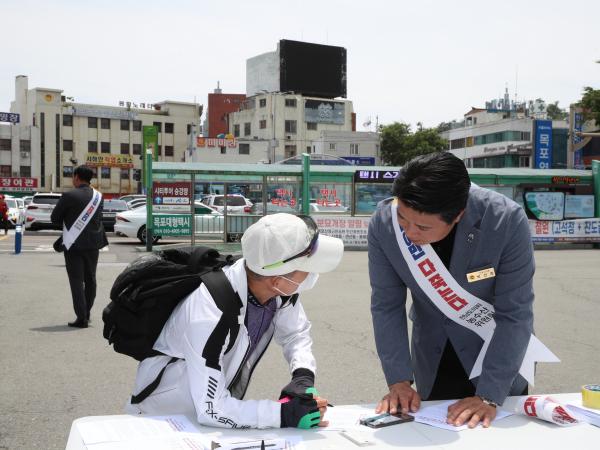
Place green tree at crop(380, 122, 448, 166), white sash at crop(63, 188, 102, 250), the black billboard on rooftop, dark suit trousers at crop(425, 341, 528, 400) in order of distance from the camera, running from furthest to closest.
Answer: the black billboard on rooftop
green tree at crop(380, 122, 448, 166)
white sash at crop(63, 188, 102, 250)
dark suit trousers at crop(425, 341, 528, 400)

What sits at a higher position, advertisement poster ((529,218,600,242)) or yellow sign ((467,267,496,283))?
yellow sign ((467,267,496,283))

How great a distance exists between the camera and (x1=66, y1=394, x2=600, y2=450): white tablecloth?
221 cm

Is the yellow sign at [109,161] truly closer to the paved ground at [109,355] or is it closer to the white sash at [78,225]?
the paved ground at [109,355]

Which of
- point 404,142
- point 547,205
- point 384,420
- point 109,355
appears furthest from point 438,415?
point 404,142

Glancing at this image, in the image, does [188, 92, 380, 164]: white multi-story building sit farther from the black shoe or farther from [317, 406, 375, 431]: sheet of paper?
[317, 406, 375, 431]: sheet of paper

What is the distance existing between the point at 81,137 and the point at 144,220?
5550 cm

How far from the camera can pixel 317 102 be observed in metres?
74.8

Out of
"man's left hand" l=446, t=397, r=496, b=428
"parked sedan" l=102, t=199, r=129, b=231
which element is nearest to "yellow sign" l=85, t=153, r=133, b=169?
"parked sedan" l=102, t=199, r=129, b=231

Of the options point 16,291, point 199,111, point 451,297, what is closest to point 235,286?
point 451,297

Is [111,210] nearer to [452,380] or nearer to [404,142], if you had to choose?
[452,380]

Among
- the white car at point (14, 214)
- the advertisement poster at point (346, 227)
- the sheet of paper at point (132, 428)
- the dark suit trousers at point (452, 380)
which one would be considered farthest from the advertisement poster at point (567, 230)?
the white car at point (14, 214)

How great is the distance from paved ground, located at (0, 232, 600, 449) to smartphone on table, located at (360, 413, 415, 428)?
251 cm

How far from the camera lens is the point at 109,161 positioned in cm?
7331

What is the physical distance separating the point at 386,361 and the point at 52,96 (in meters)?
74.2
